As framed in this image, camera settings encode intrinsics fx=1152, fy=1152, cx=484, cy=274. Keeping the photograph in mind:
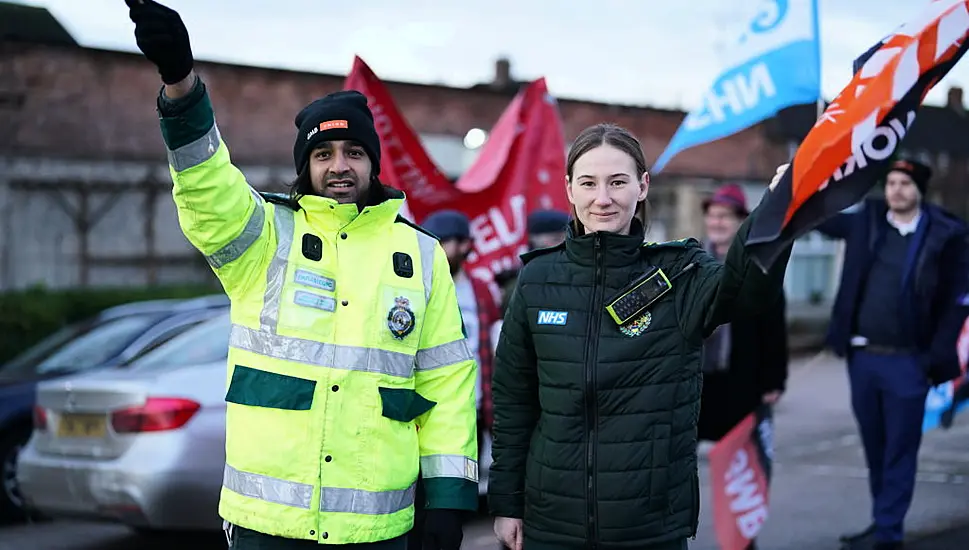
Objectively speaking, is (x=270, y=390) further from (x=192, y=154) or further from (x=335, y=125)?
(x=335, y=125)

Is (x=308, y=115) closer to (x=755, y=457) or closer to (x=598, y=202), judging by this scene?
(x=598, y=202)

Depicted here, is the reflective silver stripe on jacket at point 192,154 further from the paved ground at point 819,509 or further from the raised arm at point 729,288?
the paved ground at point 819,509

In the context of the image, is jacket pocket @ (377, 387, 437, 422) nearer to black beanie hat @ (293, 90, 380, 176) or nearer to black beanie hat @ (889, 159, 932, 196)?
black beanie hat @ (293, 90, 380, 176)

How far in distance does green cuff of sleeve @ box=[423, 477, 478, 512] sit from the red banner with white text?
3480 mm

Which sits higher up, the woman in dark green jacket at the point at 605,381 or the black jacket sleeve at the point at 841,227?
the black jacket sleeve at the point at 841,227

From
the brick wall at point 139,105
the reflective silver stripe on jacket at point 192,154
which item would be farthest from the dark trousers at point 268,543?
the brick wall at point 139,105

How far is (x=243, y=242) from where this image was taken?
308 centimetres

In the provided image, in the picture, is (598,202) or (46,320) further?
(46,320)

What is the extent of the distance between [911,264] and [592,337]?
3.89 metres

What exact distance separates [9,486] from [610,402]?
20.3ft

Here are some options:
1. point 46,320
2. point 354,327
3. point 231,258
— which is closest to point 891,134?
point 354,327

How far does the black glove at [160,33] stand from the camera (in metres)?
2.69

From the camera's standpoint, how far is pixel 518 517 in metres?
3.40

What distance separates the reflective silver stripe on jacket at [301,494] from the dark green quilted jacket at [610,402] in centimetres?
42
